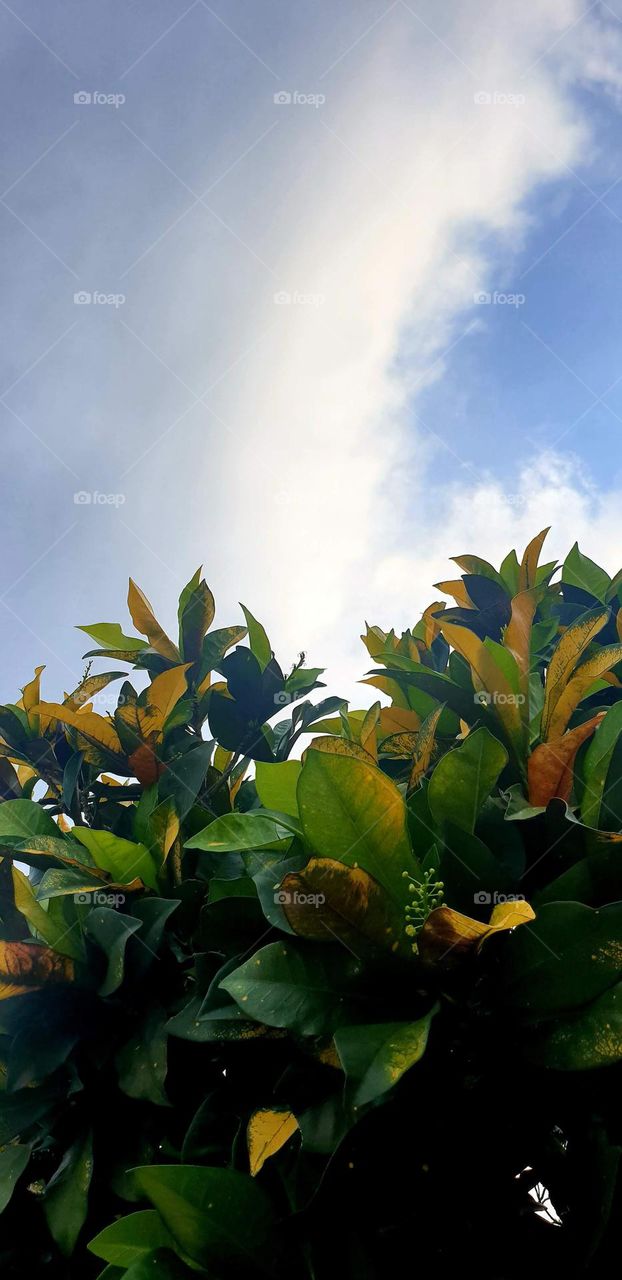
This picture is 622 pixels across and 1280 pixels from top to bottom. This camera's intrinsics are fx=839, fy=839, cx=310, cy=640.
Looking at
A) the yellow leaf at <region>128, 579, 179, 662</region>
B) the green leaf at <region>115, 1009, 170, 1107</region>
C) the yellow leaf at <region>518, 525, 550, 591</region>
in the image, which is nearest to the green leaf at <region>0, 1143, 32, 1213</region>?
the green leaf at <region>115, 1009, 170, 1107</region>

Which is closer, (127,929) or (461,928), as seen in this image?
(461,928)

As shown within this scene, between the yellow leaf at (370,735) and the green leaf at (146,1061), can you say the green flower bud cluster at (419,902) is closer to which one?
the yellow leaf at (370,735)

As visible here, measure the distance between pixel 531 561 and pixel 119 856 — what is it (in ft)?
3.08

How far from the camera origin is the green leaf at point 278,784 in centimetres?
111

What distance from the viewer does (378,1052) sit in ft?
2.61

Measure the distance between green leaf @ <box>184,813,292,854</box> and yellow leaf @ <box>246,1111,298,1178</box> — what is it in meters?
0.29

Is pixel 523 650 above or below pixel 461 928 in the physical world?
above

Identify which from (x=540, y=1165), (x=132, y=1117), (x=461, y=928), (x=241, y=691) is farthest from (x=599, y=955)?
(x=241, y=691)

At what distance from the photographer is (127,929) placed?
1116 millimetres

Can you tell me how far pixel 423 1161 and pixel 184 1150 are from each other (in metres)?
0.29

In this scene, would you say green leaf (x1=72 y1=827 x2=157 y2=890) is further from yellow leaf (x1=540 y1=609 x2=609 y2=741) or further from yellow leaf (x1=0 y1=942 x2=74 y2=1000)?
yellow leaf (x1=540 y1=609 x2=609 y2=741)

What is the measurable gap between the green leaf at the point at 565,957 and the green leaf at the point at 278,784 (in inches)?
13.5

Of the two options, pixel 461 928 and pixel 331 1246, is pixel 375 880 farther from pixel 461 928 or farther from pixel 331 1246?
pixel 331 1246

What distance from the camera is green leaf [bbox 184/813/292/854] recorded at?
3.40ft
